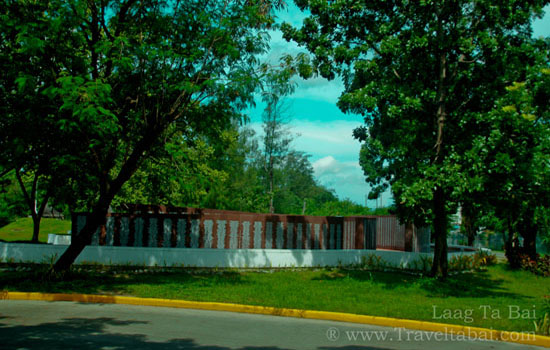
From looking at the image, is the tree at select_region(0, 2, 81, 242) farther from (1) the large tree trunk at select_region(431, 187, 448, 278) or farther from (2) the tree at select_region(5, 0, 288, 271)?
(1) the large tree trunk at select_region(431, 187, 448, 278)

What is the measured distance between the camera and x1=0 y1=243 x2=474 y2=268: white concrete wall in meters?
17.5

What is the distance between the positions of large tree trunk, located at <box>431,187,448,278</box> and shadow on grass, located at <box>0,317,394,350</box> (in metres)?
8.27

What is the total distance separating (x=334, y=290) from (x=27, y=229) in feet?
100.0

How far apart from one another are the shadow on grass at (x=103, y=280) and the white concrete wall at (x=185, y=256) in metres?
1.13

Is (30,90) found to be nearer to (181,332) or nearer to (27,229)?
(181,332)

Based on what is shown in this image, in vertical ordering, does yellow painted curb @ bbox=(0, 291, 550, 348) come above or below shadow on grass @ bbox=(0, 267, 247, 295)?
below

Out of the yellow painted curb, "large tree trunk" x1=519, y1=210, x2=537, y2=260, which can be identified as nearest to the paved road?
the yellow painted curb

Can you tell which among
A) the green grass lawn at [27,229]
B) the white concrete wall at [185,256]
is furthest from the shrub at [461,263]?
the green grass lawn at [27,229]

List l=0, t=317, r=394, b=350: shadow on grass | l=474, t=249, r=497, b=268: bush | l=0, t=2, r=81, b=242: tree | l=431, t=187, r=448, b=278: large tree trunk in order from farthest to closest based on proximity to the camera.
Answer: l=474, t=249, r=497, b=268: bush
l=431, t=187, r=448, b=278: large tree trunk
l=0, t=2, r=81, b=242: tree
l=0, t=317, r=394, b=350: shadow on grass

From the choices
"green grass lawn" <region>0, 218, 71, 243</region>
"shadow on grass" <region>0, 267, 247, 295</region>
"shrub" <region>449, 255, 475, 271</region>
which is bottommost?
"shadow on grass" <region>0, 267, 247, 295</region>

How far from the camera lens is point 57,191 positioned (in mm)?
16953

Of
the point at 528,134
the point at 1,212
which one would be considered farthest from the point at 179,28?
the point at 1,212

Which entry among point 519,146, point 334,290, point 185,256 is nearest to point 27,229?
point 185,256

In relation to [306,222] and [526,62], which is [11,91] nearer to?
[306,222]
